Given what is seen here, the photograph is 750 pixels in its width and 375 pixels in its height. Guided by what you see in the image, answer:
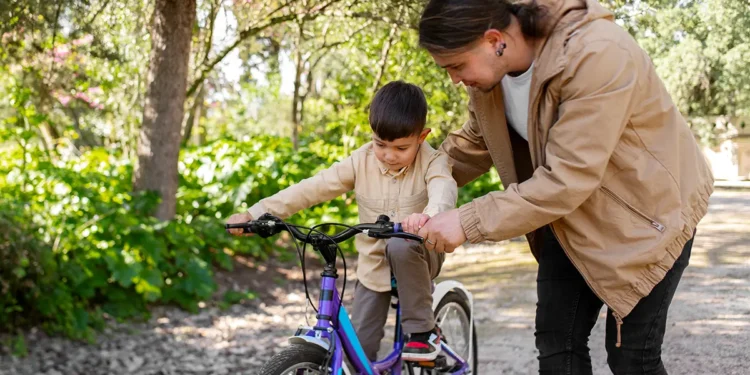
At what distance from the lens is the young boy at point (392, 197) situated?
2.85 m

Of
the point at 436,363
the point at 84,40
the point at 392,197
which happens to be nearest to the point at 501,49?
the point at 392,197

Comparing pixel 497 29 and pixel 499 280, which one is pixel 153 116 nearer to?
pixel 499 280

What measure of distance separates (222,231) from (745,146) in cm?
422

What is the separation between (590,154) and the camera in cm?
212

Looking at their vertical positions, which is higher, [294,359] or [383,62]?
[383,62]

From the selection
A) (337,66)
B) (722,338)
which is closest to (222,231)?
(722,338)

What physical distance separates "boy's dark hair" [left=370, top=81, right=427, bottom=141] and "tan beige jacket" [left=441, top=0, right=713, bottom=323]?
627mm

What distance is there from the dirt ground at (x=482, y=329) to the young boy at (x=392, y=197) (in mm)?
1692

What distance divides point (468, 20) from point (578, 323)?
1.06 m

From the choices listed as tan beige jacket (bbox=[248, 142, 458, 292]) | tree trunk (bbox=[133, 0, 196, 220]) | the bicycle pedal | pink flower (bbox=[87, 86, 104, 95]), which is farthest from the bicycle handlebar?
pink flower (bbox=[87, 86, 104, 95])

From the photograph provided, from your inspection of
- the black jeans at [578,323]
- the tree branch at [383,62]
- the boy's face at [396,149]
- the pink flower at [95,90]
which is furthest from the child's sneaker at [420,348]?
the pink flower at [95,90]

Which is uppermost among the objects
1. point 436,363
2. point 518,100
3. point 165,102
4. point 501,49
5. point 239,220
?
point 165,102

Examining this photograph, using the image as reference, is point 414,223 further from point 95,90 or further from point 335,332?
point 95,90

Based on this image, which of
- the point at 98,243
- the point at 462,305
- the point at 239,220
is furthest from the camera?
the point at 98,243
